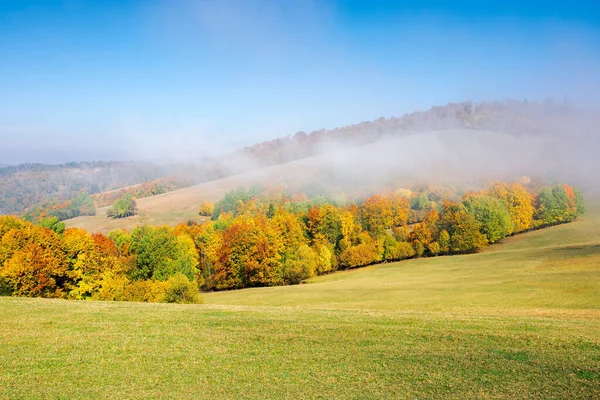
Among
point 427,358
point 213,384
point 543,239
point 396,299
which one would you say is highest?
point 213,384

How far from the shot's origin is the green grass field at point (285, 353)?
14969mm

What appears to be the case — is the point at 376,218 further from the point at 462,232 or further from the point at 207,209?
the point at 207,209

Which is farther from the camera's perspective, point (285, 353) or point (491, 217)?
point (491, 217)

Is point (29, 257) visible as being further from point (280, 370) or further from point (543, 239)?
point (543, 239)

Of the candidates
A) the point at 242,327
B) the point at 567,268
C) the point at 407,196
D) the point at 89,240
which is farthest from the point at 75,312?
the point at 407,196

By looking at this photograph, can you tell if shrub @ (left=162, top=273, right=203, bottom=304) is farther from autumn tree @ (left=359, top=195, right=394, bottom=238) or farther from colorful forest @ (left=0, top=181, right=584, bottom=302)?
autumn tree @ (left=359, top=195, right=394, bottom=238)

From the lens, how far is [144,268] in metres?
70.9

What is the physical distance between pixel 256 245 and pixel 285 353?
62365mm

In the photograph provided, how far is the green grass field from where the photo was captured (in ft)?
49.1

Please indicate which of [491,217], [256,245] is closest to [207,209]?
[256,245]

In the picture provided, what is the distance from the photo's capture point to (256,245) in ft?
266

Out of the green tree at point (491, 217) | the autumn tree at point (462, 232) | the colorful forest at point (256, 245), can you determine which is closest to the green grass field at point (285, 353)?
the colorful forest at point (256, 245)

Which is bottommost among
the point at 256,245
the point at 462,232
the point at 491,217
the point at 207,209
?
the point at 462,232

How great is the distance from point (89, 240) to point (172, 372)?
53991 millimetres
